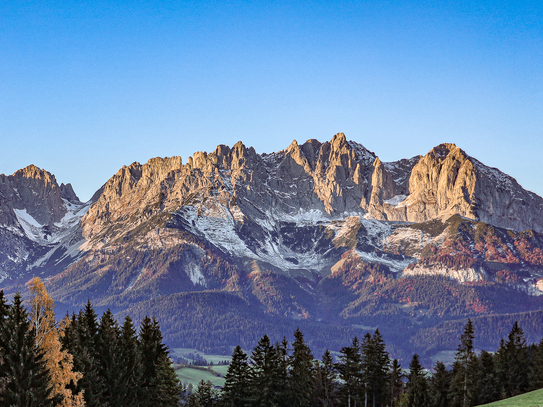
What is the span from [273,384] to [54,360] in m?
48.5

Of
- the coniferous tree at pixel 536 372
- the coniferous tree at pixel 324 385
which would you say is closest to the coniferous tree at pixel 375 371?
the coniferous tree at pixel 324 385

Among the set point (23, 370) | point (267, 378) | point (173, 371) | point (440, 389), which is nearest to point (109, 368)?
point (173, 371)

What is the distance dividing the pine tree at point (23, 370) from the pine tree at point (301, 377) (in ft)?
169

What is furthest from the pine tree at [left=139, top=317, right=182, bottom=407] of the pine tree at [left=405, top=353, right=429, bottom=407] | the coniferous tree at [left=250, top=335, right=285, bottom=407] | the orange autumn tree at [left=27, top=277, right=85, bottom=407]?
the pine tree at [left=405, top=353, right=429, bottom=407]

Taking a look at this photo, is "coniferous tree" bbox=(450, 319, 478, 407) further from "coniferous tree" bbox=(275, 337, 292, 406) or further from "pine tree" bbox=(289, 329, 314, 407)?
"coniferous tree" bbox=(275, 337, 292, 406)

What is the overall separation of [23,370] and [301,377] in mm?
55305

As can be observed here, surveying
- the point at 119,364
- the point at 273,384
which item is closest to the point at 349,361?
the point at 273,384

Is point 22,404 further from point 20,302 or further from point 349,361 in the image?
point 349,361

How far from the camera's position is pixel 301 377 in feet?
327

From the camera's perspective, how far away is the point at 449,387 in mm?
114312

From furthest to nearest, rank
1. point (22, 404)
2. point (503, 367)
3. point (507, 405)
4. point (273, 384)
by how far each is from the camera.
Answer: point (503, 367) < point (273, 384) < point (507, 405) < point (22, 404)

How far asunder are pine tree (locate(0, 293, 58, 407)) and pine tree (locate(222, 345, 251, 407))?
4920cm

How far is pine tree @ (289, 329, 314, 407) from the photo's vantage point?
98.2m

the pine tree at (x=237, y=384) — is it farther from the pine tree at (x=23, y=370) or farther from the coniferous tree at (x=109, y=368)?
the pine tree at (x=23, y=370)
